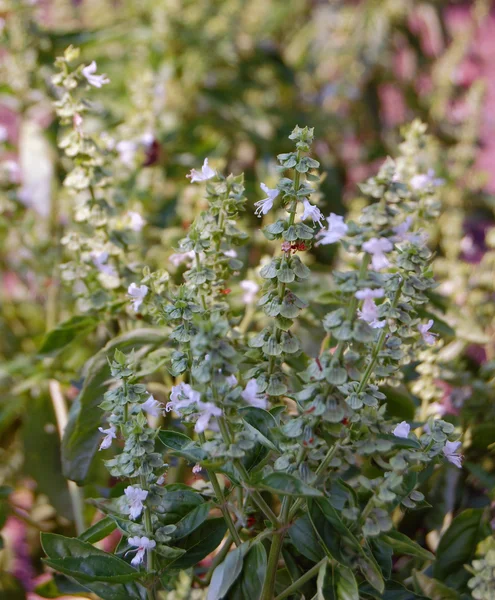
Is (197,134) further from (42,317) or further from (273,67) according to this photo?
(42,317)

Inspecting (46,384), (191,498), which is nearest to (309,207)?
(191,498)

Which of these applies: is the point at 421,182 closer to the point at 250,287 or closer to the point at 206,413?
the point at 250,287

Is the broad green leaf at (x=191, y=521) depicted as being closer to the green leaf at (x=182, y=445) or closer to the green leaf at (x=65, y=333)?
the green leaf at (x=182, y=445)

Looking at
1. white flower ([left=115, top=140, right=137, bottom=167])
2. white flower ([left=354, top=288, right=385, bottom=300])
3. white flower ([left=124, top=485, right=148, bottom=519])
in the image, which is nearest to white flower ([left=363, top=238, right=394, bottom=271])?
white flower ([left=354, top=288, right=385, bottom=300])

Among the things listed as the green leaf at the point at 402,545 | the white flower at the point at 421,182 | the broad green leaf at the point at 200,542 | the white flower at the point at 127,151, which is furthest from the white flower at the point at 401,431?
the white flower at the point at 127,151

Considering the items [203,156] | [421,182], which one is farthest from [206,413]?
[203,156]
